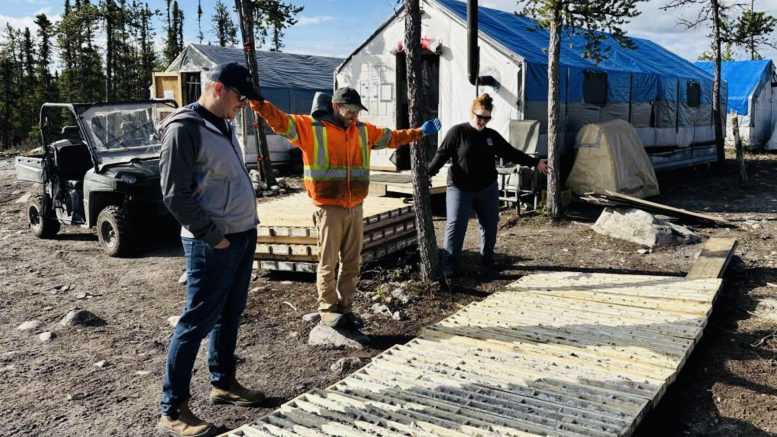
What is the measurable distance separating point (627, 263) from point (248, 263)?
571 cm

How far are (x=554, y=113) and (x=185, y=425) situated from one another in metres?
8.75

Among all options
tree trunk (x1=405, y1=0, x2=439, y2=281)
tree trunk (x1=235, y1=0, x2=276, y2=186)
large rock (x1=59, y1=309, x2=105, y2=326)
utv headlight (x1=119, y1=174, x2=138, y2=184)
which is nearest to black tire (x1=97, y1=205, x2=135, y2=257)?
utv headlight (x1=119, y1=174, x2=138, y2=184)

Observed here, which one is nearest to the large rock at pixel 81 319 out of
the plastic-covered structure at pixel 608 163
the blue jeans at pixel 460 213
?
the blue jeans at pixel 460 213

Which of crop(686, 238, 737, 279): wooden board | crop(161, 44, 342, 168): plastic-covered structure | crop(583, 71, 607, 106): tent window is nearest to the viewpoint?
crop(686, 238, 737, 279): wooden board

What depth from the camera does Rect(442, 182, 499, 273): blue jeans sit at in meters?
7.09

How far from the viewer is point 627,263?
8109 millimetres

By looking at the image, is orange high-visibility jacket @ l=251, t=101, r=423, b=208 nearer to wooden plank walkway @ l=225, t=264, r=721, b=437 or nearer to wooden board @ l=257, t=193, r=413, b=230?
wooden plank walkway @ l=225, t=264, r=721, b=437

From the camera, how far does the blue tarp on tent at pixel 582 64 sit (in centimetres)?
1237

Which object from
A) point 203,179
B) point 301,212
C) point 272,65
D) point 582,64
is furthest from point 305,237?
point 272,65

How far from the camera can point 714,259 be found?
7211 millimetres

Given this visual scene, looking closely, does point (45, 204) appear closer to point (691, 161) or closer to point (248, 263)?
point (248, 263)

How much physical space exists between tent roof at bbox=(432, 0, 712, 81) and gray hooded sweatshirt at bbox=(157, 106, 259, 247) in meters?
9.29

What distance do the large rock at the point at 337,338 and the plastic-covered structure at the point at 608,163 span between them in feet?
26.5

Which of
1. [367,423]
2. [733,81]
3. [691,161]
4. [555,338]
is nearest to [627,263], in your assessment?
[555,338]
